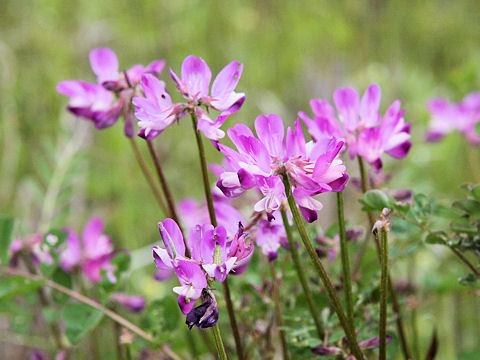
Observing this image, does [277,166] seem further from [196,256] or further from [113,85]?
[113,85]

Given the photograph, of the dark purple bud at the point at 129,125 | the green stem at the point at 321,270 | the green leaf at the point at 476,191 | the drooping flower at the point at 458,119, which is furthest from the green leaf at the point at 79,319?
the drooping flower at the point at 458,119

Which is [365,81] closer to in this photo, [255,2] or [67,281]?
[255,2]

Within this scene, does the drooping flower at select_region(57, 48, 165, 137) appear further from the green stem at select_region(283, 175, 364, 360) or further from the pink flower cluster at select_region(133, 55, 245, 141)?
the green stem at select_region(283, 175, 364, 360)

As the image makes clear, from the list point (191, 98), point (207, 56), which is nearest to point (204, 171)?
point (191, 98)

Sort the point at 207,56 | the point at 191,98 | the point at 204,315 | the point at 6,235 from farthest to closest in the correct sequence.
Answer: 1. the point at 207,56
2. the point at 6,235
3. the point at 191,98
4. the point at 204,315

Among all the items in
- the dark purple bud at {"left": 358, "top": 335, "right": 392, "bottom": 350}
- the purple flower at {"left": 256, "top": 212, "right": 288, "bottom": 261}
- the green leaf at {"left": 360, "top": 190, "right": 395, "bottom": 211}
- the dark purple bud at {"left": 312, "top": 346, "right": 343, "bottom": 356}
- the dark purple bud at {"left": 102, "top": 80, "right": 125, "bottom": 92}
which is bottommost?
the dark purple bud at {"left": 358, "top": 335, "right": 392, "bottom": 350}

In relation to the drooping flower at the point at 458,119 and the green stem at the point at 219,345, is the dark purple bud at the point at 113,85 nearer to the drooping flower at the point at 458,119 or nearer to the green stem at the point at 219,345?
the green stem at the point at 219,345

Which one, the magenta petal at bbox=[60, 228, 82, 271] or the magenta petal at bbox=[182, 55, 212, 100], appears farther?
the magenta petal at bbox=[60, 228, 82, 271]

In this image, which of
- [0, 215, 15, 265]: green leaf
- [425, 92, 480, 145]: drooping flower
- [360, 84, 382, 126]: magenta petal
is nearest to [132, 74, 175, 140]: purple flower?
[360, 84, 382, 126]: magenta petal
